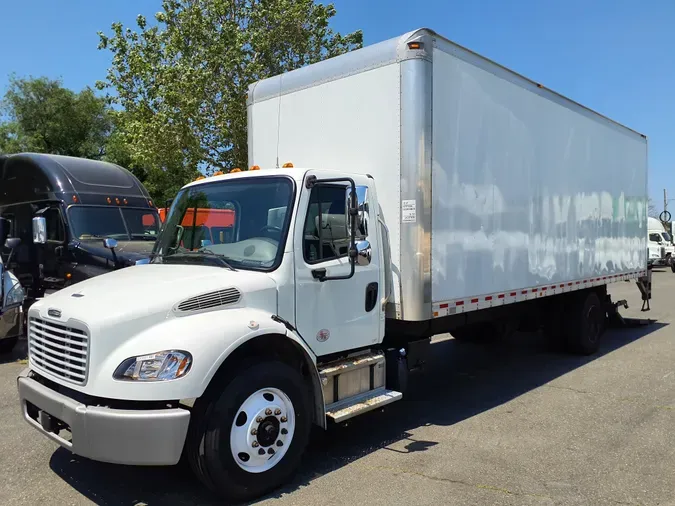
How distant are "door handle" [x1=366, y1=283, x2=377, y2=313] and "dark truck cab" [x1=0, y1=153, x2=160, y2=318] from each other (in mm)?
4903

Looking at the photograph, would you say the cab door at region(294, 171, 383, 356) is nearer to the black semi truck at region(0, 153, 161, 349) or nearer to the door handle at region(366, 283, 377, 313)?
the door handle at region(366, 283, 377, 313)

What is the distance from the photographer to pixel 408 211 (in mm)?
5102

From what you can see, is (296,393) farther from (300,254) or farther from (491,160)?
(491,160)

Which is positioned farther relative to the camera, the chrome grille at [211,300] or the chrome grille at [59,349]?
the chrome grille at [211,300]

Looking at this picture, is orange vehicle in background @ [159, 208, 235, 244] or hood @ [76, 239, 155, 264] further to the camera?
hood @ [76, 239, 155, 264]

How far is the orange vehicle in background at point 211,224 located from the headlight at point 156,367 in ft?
4.18

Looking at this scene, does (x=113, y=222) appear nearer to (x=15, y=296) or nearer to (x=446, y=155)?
(x=15, y=296)

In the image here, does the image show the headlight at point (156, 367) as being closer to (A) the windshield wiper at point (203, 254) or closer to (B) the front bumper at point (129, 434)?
(B) the front bumper at point (129, 434)

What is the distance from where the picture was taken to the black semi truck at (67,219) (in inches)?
358

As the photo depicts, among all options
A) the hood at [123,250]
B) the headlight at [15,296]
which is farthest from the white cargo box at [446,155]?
the headlight at [15,296]

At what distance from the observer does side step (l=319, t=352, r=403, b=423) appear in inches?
180

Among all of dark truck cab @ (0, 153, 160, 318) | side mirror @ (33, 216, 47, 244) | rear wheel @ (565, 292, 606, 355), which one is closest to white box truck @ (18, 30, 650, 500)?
rear wheel @ (565, 292, 606, 355)

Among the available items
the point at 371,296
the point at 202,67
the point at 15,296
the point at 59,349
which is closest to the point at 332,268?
the point at 371,296

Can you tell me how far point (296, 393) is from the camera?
4234mm
